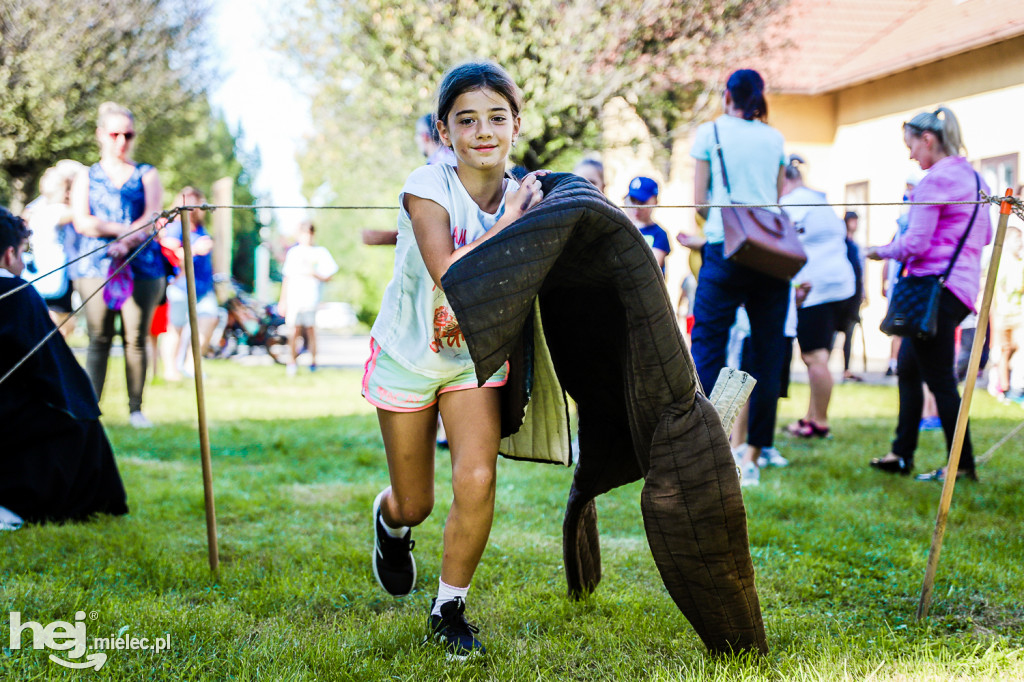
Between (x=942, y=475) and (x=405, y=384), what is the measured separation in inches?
156

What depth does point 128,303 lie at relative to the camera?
21.4ft

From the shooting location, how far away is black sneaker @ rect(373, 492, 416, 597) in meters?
3.25

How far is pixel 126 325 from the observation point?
6.57 metres

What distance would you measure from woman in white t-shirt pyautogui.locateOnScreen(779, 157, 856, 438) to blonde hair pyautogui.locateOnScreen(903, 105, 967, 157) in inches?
56.4

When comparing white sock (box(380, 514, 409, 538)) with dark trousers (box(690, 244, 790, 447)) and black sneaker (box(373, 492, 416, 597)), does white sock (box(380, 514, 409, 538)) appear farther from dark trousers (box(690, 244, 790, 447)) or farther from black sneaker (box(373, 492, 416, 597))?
dark trousers (box(690, 244, 790, 447))

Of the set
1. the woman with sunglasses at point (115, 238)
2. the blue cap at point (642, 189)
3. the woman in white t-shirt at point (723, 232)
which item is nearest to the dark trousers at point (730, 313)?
the woman in white t-shirt at point (723, 232)

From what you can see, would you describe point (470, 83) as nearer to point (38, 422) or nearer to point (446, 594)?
point (446, 594)

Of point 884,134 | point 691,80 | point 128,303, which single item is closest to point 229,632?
point 128,303

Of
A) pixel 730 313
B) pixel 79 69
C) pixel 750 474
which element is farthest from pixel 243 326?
pixel 730 313

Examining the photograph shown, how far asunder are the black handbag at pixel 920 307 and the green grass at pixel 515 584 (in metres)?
0.92

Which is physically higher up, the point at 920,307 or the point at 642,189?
the point at 642,189

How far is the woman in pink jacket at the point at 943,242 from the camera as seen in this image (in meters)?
5.00

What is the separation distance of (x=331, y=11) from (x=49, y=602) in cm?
1376

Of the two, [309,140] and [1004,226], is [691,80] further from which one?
[309,140]
